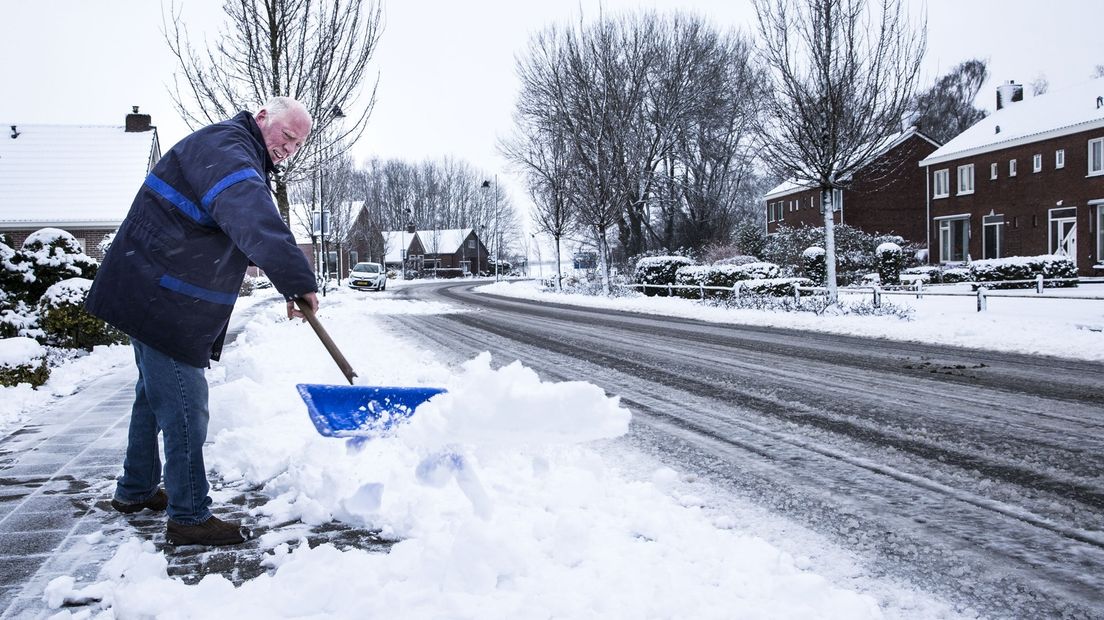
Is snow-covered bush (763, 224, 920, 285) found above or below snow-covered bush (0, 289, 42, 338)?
above

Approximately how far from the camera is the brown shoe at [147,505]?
3676 mm

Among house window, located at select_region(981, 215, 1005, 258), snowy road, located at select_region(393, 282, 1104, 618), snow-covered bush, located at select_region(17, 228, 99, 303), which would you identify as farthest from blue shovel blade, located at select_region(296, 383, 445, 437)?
house window, located at select_region(981, 215, 1005, 258)

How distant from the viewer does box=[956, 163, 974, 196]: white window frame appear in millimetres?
33219

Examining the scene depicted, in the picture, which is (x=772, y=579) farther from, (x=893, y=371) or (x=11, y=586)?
(x=893, y=371)

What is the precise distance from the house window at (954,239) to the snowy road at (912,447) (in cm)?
2724

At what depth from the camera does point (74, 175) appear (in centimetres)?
2753

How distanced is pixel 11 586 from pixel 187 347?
110 cm

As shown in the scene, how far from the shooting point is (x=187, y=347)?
3.25 m

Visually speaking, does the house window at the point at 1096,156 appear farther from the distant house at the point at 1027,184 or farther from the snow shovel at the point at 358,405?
the snow shovel at the point at 358,405

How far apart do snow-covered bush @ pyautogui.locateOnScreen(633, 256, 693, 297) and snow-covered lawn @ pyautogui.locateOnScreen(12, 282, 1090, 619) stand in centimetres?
2214

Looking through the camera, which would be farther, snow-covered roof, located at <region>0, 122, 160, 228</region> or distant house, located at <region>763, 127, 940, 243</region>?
distant house, located at <region>763, 127, 940, 243</region>

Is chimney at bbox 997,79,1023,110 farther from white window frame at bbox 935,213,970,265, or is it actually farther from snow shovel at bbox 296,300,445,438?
snow shovel at bbox 296,300,445,438

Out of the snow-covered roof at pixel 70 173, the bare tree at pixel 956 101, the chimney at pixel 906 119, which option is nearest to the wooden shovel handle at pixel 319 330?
the chimney at pixel 906 119

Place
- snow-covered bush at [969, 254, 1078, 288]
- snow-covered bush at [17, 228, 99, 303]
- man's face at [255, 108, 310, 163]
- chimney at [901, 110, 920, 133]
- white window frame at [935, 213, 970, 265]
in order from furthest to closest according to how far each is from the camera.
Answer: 1. white window frame at [935, 213, 970, 265]
2. snow-covered bush at [969, 254, 1078, 288]
3. chimney at [901, 110, 920, 133]
4. snow-covered bush at [17, 228, 99, 303]
5. man's face at [255, 108, 310, 163]
